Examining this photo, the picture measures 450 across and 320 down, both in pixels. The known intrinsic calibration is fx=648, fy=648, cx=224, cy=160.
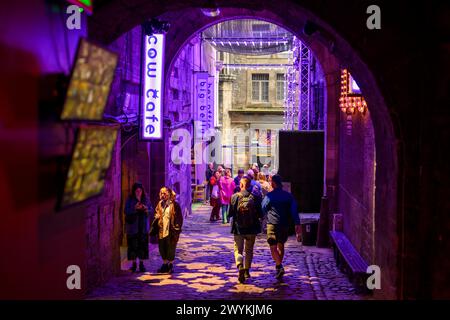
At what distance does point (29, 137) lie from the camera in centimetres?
596

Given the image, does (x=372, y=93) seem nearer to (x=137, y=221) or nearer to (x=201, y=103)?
(x=137, y=221)

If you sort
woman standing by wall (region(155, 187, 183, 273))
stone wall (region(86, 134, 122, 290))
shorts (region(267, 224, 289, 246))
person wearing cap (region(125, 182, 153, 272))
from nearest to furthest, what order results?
stone wall (region(86, 134, 122, 290)), shorts (region(267, 224, 289, 246)), person wearing cap (region(125, 182, 153, 272)), woman standing by wall (region(155, 187, 183, 273))

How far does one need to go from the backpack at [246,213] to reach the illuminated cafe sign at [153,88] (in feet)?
8.34

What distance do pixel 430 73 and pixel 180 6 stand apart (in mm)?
4300

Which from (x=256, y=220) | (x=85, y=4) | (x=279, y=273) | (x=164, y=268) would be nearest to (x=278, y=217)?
(x=256, y=220)

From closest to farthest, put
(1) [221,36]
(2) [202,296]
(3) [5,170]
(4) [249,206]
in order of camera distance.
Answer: (3) [5,170], (2) [202,296], (4) [249,206], (1) [221,36]

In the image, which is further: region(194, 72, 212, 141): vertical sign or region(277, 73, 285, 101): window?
region(277, 73, 285, 101): window

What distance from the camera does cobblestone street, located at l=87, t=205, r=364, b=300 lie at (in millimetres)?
10469

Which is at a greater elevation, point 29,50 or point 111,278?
point 29,50

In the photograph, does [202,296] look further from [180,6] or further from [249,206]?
[180,6]

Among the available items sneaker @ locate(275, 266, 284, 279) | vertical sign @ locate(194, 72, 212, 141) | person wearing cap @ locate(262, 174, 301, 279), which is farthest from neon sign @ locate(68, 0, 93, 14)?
vertical sign @ locate(194, 72, 212, 141)

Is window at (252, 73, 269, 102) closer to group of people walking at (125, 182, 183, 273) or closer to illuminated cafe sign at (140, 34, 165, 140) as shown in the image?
illuminated cafe sign at (140, 34, 165, 140)

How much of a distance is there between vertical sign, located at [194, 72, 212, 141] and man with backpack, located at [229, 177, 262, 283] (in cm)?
1334
